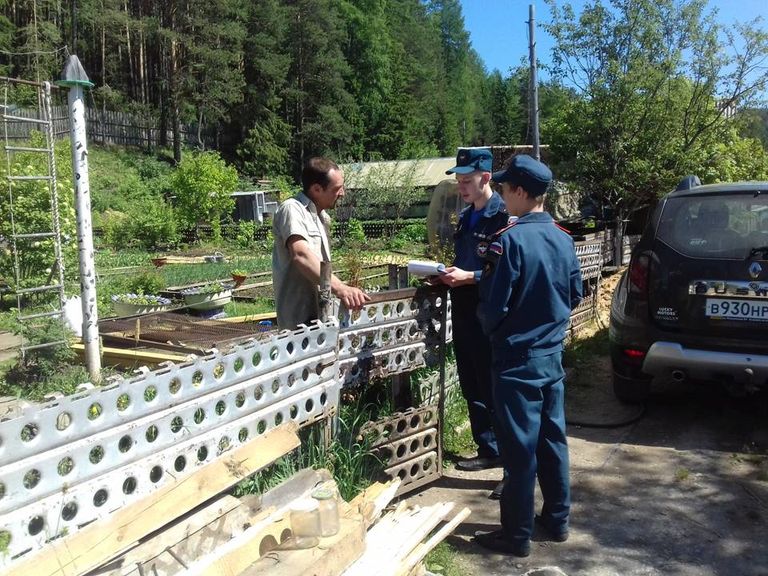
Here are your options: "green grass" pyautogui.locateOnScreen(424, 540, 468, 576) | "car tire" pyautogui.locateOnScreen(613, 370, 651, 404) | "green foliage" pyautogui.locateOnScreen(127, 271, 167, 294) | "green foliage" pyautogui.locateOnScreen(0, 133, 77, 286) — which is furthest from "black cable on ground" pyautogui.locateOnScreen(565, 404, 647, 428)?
"green foliage" pyautogui.locateOnScreen(127, 271, 167, 294)

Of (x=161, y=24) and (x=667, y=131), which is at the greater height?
(x=161, y=24)

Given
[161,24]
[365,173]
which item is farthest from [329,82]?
[365,173]

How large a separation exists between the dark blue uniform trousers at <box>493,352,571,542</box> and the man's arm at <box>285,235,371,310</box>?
79cm

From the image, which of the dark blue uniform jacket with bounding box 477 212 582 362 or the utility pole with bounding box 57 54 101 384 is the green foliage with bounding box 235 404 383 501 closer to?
the dark blue uniform jacket with bounding box 477 212 582 362

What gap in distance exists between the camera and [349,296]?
3527 mm

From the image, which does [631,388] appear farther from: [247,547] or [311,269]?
[247,547]

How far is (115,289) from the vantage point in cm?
1132

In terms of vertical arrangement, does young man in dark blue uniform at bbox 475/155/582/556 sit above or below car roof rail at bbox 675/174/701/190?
below

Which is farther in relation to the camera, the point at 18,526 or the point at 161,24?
the point at 161,24

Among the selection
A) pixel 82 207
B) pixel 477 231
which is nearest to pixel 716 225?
pixel 477 231

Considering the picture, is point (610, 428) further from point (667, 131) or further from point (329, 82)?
point (329, 82)

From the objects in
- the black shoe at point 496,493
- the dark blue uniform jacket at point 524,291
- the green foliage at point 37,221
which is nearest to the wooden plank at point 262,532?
the dark blue uniform jacket at point 524,291

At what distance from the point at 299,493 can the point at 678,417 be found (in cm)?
356

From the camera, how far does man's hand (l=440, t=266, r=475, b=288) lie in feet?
12.7
